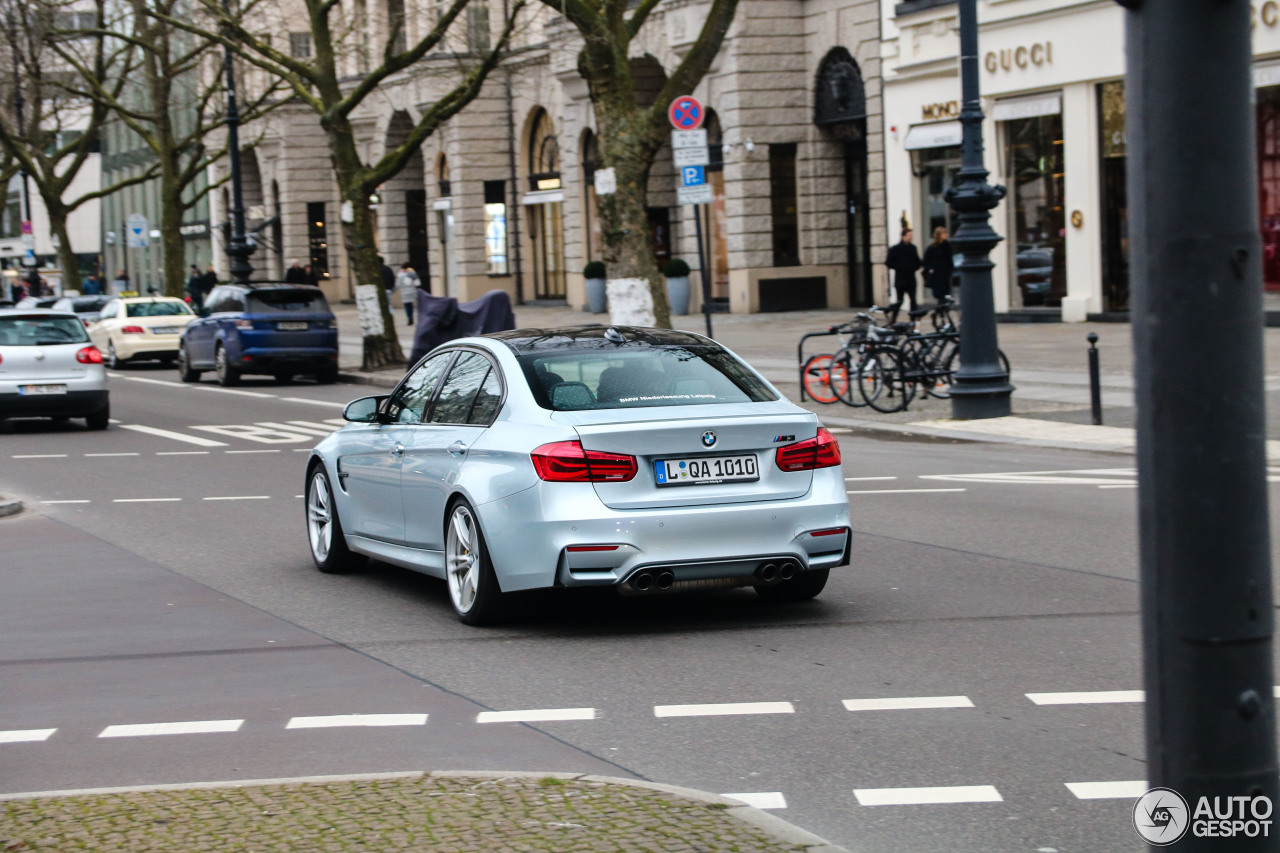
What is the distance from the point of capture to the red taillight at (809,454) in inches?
318

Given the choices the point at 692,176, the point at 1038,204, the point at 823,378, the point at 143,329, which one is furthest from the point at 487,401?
the point at 143,329

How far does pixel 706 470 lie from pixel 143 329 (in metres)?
29.5

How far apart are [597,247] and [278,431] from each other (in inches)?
1008

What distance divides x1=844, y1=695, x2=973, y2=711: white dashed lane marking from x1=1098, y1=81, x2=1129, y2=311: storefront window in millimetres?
23244

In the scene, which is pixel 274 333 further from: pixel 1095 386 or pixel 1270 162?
pixel 1270 162

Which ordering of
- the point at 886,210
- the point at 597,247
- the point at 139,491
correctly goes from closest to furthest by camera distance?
the point at 139,491
the point at 886,210
the point at 597,247

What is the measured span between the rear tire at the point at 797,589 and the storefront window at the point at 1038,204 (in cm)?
2226

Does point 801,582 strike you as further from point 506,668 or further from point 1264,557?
point 1264,557

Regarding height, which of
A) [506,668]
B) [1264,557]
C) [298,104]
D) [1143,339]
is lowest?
[506,668]

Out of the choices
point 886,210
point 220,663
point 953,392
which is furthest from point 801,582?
point 886,210

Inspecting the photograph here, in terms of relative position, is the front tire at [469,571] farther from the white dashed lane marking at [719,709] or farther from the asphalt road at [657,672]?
the white dashed lane marking at [719,709]

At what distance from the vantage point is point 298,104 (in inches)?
2426

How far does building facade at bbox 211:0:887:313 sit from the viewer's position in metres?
37.5

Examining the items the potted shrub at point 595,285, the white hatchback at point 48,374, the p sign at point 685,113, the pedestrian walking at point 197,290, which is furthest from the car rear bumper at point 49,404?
the pedestrian walking at point 197,290
